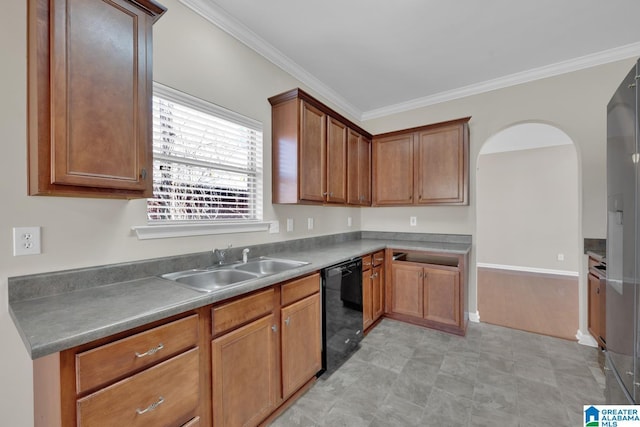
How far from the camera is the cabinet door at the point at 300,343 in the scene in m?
1.80

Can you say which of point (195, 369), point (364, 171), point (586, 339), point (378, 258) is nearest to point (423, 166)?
point (364, 171)

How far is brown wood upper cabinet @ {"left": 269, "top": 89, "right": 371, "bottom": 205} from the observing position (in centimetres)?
245

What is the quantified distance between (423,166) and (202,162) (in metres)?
2.58

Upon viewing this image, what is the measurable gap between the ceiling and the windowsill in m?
1.61

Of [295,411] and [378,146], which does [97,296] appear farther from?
[378,146]

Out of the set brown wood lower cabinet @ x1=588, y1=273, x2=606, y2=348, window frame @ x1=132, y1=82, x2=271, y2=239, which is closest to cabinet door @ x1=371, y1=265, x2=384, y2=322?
window frame @ x1=132, y1=82, x2=271, y2=239

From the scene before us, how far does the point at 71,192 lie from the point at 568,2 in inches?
136

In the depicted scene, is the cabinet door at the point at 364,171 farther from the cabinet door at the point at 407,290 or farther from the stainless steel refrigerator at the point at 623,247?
the stainless steel refrigerator at the point at 623,247

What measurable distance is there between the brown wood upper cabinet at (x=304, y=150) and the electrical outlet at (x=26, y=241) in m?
1.62

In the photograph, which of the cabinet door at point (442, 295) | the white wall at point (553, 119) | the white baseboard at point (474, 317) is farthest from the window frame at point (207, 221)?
the white baseboard at point (474, 317)

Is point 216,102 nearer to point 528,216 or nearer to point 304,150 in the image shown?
point 304,150

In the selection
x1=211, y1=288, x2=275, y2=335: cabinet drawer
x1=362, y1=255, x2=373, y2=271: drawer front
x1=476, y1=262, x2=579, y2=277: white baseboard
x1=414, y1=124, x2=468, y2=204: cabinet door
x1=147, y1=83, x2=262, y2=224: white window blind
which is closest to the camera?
x1=211, y1=288, x2=275, y2=335: cabinet drawer

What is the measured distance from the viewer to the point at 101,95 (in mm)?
1240

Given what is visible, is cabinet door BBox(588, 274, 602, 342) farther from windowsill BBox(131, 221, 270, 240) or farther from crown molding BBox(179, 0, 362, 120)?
crown molding BBox(179, 0, 362, 120)
